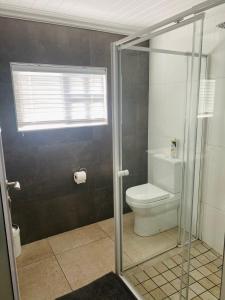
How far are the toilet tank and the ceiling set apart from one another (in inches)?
57.0

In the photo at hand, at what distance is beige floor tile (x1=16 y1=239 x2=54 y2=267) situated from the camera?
2311mm

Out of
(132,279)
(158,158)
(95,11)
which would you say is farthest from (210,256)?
(95,11)

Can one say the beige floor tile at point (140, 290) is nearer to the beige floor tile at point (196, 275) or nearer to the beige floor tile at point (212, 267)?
the beige floor tile at point (196, 275)

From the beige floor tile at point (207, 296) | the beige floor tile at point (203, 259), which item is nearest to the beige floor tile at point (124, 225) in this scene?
the beige floor tile at point (203, 259)

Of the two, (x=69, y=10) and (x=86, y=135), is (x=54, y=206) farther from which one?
(x=69, y=10)

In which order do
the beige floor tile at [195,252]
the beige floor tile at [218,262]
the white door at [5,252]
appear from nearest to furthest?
the white door at [5,252] → the beige floor tile at [218,262] → the beige floor tile at [195,252]

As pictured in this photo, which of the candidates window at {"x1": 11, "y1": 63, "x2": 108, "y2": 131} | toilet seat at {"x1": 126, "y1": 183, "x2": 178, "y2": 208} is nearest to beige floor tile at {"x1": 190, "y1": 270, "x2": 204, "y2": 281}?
toilet seat at {"x1": 126, "y1": 183, "x2": 178, "y2": 208}

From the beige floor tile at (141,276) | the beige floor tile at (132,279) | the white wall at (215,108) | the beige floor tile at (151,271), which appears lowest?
the beige floor tile at (132,279)

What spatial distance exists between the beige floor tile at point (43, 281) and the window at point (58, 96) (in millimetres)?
1346

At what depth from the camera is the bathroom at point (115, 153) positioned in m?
2.01

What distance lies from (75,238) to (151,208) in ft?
3.10

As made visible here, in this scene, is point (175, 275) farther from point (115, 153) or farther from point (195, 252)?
point (115, 153)

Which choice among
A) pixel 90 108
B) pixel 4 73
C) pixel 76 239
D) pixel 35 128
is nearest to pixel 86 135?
pixel 90 108

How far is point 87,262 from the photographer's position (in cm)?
228
